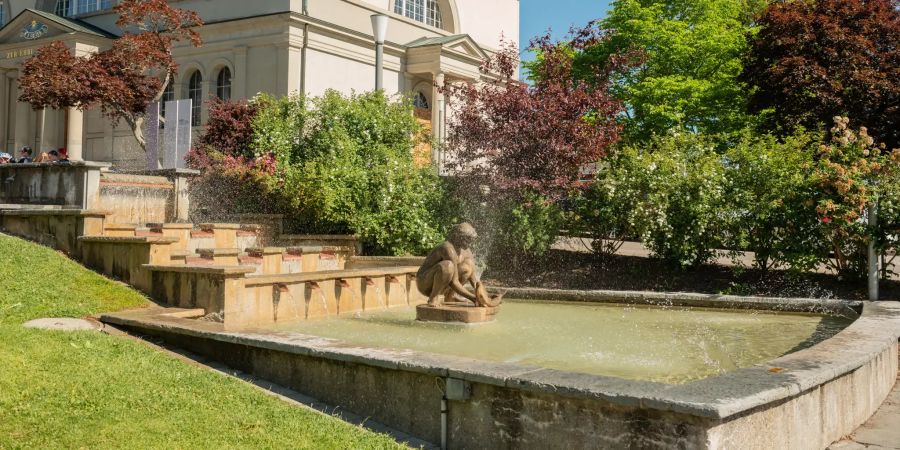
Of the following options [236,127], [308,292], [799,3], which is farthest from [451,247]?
[799,3]

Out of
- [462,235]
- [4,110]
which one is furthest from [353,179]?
[4,110]

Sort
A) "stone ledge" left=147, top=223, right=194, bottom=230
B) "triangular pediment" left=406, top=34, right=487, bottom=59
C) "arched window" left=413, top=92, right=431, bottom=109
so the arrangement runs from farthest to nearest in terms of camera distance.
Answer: "arched window" left=413, top=92, right=431, bottom=109 < "triangular pediment" left=406, top=34, right=487, bottom=59 < "stone ledge" left=147, top=223, right=194, bottom=230

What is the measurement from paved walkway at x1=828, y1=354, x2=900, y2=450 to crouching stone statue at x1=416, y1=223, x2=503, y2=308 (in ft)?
14.1

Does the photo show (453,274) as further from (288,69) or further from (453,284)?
(288,69)

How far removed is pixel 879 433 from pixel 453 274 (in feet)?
15.7

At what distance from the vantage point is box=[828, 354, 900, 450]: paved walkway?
531 cm

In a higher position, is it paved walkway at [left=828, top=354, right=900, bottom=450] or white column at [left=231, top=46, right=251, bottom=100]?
white column at [left=231, top=46, right=251, bottom=100]

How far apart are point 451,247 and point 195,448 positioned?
5159 mm

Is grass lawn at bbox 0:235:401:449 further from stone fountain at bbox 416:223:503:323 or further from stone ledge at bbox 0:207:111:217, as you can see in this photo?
stone fountain at bbox 416:223:503:323

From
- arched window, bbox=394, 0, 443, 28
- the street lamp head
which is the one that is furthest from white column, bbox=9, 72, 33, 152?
the street lamp head

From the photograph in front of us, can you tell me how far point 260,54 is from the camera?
24141 millimetres

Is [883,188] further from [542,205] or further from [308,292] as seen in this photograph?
[308,292]

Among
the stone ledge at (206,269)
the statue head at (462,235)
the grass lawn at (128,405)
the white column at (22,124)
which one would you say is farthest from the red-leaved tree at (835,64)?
the white column at (22,124)

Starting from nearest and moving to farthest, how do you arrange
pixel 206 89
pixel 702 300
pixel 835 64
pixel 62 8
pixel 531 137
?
pixel 702 300 < pixel 531 137 < pixel 835 64 < pixel 206 89 < pixel 62 8
